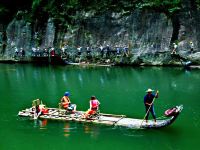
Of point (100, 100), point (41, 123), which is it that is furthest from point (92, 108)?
point (100, 100)

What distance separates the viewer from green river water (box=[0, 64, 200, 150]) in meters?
22.6

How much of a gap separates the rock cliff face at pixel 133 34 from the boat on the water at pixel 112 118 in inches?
1243

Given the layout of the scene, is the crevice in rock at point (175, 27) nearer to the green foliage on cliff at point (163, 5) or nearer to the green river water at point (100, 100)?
the green foliage on cliff at point (163, 5)

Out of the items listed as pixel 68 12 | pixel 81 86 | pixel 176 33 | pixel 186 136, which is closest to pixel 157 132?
pixel 186 136

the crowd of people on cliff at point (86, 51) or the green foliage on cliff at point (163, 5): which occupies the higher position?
the green foliage on cliff at point (163, 5)

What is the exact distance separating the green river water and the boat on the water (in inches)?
16.8

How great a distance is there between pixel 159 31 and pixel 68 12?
1520 cm

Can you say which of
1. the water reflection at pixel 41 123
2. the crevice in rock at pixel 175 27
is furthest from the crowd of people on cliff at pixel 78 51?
the water reflection at pixel 41 123

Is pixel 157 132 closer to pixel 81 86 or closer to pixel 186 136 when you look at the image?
pixel 186 136

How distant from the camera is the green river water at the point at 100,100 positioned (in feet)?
A: 74.1

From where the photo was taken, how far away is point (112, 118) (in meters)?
26.8

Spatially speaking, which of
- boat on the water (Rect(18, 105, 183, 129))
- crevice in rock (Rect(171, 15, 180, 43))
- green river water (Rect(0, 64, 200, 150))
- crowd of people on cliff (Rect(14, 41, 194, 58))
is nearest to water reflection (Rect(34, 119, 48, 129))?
green river water (Rect(0, 64, 200, 150))

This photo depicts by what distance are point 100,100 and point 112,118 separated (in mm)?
7258

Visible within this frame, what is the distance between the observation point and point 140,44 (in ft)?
196
